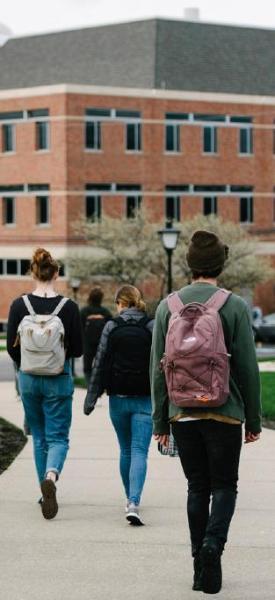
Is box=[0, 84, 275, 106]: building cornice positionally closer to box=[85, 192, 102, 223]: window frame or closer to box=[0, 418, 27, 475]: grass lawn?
box=[85, 192, 102, 223]: window frame

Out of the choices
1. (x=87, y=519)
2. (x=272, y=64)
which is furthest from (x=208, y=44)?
(x=87, y=519)

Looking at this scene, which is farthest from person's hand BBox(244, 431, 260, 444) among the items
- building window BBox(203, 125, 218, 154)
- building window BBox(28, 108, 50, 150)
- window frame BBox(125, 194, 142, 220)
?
building window BBox(203, 125, 218, 154)

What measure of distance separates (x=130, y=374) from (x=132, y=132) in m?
54.8

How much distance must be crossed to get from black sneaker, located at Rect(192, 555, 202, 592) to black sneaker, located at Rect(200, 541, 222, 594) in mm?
55

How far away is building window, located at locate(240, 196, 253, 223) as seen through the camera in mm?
66500

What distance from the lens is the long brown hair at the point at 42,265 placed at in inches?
373

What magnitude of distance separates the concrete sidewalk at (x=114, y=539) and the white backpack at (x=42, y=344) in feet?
3.40

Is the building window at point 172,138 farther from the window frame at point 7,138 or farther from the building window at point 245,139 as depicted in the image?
the window frame at point 7,138

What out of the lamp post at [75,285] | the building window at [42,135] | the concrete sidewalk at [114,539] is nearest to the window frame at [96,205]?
the building window at [42,135]

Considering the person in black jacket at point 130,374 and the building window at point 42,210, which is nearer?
the person in black jacket at point 130,374

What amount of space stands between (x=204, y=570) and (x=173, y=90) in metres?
58.4

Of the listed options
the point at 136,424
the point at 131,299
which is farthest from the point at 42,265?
the point at 136,424

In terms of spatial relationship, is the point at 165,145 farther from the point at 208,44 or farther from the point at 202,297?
the point at 202,297

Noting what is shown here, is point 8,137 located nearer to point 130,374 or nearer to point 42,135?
point 42,135
